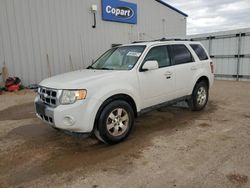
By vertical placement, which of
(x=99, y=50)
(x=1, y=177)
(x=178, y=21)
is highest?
(x=178, y=21)

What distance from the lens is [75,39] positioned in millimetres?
11094

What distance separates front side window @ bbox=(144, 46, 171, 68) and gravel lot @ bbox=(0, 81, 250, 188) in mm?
1347

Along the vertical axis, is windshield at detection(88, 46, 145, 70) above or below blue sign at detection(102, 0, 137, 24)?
below

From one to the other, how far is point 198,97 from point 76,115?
134 inches

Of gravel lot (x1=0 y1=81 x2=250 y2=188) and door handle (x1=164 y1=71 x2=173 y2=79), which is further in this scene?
door handle (x1=164 y1=71 x2=173 y2=79)

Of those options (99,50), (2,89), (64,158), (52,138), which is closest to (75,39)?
(99,50)

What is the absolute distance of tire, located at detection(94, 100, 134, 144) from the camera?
3.25 metres

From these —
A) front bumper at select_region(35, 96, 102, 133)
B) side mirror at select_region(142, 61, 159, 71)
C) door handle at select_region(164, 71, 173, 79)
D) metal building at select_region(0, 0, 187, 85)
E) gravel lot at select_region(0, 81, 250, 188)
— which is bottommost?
gravel lot at select_region(0, 81, 250, 188)

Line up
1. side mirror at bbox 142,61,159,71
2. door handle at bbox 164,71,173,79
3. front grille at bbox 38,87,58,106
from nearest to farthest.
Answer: front grille at bbox 38,87,58,106
side mirror at bbox 142,61,159,71
door handle at bbox 164,71,173,79

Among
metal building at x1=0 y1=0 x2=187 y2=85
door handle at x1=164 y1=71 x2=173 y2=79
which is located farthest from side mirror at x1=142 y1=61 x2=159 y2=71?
metal building at x1=0 y1=0 x2=187 y2=85

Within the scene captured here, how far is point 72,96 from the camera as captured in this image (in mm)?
3051

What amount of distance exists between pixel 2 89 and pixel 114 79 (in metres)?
7.62

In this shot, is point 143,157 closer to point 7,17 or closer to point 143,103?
point 143,103

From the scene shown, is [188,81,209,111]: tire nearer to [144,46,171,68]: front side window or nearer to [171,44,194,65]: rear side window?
[171,44,194,65]: rear side window
